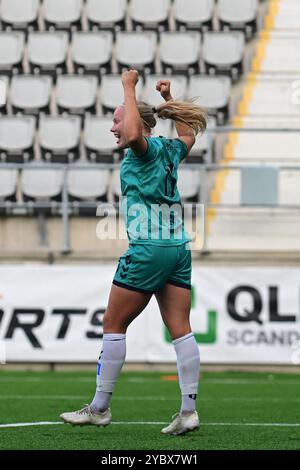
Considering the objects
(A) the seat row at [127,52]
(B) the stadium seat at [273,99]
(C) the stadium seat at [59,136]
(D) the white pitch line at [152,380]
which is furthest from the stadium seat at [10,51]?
(D) the white pitch line at [152,380]

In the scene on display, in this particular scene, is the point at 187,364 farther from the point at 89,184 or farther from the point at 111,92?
the point at 111,92

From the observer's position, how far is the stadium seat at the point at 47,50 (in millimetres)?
16719

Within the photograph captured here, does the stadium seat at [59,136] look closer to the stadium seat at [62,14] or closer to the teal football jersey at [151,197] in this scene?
the stadium seat at [62,14]

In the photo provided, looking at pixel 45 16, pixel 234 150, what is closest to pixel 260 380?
pixel 234 150

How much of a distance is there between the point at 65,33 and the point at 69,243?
468 centimetres

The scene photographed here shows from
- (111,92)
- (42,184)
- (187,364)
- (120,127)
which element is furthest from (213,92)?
(187,364)

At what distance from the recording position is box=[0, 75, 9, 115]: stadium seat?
16047 mm

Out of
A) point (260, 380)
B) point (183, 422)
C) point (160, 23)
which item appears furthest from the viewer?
point (160, 23)

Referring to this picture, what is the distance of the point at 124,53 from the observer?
16578mm

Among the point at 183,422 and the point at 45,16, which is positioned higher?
the point at 45,16

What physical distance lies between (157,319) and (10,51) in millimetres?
5910

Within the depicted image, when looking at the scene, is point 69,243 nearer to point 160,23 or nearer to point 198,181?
point 198,181

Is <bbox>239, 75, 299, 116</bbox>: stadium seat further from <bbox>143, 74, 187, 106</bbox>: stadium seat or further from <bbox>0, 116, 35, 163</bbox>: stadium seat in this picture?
<bbox>0, 116, 35, 163</bbox>: stadium seat

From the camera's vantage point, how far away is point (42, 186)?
46.8 ft
